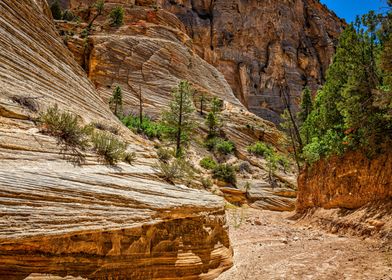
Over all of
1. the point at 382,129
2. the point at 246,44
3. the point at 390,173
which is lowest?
the point at 390,173

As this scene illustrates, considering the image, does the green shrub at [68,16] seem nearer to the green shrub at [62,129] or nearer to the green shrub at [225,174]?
the green shrub at [225,174]

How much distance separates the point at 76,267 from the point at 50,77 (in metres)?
6.92

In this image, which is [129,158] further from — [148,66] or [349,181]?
[148,66]

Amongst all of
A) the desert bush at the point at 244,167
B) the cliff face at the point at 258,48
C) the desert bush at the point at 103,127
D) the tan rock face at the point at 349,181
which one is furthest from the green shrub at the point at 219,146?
the cliff face at the point at 258,48

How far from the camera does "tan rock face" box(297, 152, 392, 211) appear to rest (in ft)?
30.2

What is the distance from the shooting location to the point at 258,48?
56125 mm

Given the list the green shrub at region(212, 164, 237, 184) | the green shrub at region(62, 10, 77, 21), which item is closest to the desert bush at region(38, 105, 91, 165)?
the green shrub at region(212, 164, 237, 184)

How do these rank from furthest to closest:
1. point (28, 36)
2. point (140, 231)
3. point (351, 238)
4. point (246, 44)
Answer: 1. point (246, 44)
2. point (28, 36)
3. point (351, 238)
4. point (140, 231)

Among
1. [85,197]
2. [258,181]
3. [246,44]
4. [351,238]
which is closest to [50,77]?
[85,197]

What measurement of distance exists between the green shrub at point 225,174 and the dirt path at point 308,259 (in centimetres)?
1393

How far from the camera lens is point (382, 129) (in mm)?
9250

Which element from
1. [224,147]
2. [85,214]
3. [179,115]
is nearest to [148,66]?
[179,115]

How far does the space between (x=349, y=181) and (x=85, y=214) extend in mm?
10427

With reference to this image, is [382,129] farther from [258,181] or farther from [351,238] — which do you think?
[258,181]
